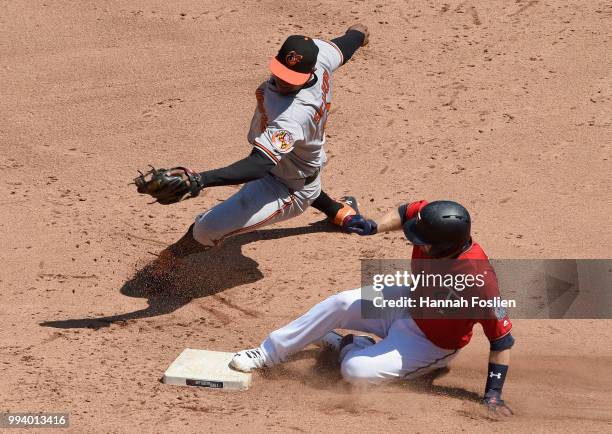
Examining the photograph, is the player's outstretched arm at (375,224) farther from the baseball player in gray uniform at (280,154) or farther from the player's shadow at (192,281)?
the player's shadow at (192,281)

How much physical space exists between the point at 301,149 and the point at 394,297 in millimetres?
1576

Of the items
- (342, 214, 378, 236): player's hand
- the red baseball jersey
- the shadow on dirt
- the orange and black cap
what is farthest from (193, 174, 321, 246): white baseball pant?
the red baseball jersey

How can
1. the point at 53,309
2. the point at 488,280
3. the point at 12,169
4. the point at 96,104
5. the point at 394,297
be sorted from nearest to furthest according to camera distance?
the point at 488,280 < the point at 394,297 < the point at 53,309 < the point at 12,169 < the point at 96,104

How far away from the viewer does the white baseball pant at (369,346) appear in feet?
20.1

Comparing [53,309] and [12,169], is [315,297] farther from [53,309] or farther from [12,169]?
[12,169]

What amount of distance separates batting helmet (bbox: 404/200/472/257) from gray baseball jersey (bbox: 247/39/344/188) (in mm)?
1427

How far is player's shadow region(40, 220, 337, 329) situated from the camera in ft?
23.2

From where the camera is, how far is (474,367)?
6527mm

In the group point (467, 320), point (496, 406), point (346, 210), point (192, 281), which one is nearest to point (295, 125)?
point (346, 210)

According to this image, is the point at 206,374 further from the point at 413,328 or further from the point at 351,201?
the point at 351,201

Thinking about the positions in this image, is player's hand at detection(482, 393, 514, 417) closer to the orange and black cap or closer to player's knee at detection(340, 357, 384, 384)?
player's knee at detection(340, 357, 384, 384)

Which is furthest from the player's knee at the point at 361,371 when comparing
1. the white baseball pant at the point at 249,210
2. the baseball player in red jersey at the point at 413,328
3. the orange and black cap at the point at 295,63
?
the orange and black cap at the point at 295,63

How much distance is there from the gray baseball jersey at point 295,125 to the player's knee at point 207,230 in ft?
2.08

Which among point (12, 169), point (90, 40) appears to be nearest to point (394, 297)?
point (12, 169)
